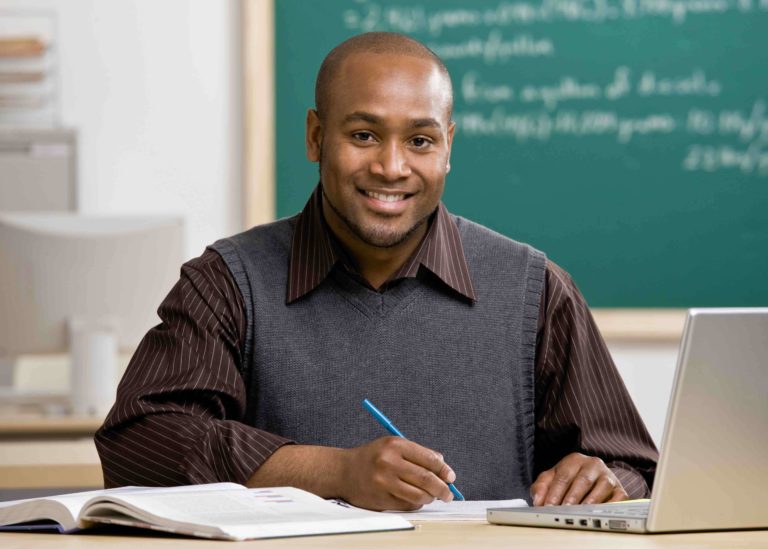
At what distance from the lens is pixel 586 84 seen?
11.9 ft

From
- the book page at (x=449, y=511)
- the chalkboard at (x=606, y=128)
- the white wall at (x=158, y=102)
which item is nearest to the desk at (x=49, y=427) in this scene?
the white wall at (x=158, y=102)

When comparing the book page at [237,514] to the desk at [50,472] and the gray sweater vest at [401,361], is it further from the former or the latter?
the desk at [50,472]

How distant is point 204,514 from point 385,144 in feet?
2.43

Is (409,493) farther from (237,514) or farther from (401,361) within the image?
(401,361)

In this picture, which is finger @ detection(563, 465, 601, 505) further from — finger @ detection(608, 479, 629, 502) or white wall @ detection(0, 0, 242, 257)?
white wall @ detection(0, 0, 242, 257)

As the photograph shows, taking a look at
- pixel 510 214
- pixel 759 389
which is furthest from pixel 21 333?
Result: pixel 759 389

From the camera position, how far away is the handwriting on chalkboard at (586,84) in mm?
3631

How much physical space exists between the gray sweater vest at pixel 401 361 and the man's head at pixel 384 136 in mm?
98

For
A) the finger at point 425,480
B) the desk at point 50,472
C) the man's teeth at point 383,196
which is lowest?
the desk at point 50,472

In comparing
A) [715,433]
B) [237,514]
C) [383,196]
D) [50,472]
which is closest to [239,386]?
[383,196]

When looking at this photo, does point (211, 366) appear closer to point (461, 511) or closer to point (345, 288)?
point (345, 288)

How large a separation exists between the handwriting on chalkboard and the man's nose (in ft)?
6.26

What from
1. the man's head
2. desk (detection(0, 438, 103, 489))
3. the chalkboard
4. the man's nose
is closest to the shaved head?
the man's head

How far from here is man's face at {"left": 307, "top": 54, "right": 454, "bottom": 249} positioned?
1.74 m
